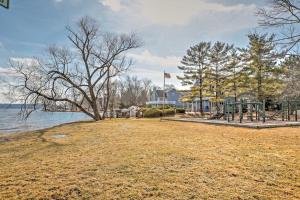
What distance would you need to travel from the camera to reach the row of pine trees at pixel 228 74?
72.4 ft

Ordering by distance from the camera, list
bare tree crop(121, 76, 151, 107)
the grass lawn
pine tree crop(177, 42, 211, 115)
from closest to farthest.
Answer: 1. the grass lawn
2. pine tree crop(177, 42, 211, 115)
3. bare tree crop(121, 76, 151, 107)

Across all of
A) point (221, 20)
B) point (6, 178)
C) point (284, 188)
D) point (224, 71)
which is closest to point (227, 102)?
point (221, 20)

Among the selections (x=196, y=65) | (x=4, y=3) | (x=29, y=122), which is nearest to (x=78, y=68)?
(x=29, y=122)

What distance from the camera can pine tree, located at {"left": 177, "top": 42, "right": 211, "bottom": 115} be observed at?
24750 mm

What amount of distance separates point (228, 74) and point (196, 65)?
3.35 m

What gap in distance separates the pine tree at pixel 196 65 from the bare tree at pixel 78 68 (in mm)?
5799

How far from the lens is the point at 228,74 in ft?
82.1

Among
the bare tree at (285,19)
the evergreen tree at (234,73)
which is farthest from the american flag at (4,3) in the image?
the evergreen tree at (234,73)

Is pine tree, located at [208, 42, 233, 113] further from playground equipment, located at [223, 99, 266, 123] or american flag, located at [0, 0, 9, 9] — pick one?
american flag, located at [0, 0, 9, 9]

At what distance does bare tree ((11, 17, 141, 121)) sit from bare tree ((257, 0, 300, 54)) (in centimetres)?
1541

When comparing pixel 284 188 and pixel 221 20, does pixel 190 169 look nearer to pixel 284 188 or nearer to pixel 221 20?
pixel 284 188

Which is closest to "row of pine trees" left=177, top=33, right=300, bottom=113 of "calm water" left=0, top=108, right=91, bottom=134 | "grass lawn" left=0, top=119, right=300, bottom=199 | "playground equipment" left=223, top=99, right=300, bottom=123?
"playground equipment" left=223, top=99, right=300, bottom=123

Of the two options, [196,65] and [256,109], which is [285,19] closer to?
[256,109]

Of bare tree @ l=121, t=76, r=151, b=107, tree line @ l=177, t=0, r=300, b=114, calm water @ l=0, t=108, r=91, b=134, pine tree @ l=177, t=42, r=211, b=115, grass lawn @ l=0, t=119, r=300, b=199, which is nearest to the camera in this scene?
grass lawn @ l=0, t=119, r=300, b=199
